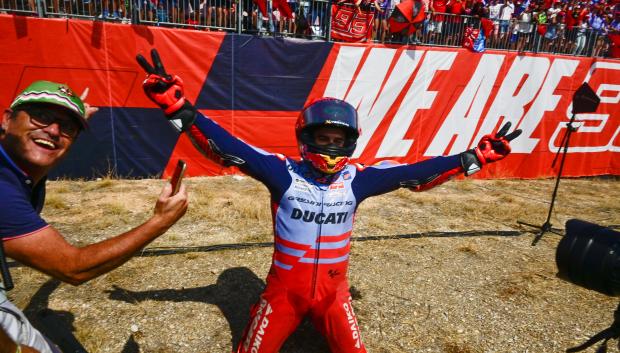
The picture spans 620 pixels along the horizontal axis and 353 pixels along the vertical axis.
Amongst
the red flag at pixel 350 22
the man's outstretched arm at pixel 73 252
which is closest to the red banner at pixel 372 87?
the red flag at pixel 350 22

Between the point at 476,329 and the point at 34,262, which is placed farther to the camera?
the point at 476,329

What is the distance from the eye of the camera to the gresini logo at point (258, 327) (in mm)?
2777

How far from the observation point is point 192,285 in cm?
434

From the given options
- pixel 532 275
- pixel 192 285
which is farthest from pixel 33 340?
pixel 532 275

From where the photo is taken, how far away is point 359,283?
458 centimetres

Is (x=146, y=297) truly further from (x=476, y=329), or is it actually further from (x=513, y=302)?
(x=513, y=302)

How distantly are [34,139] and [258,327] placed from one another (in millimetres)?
1859

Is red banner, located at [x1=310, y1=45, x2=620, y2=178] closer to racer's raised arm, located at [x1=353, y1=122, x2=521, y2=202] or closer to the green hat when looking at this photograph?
racer's raised arm, located at [x1=353, y1=122, x2=521, y2=202]

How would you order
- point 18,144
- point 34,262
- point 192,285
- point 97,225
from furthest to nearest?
point 97,225, point 192,285, point 18,144, point 34,262

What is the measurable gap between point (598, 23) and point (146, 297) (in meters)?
18.1

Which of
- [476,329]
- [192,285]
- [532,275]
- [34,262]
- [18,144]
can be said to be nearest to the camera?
[34,262]

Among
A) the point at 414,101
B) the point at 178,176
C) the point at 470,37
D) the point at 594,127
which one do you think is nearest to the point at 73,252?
the point at 178,176

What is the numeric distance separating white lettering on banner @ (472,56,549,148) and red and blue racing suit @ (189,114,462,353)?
8539 mm

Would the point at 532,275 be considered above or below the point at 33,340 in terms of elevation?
below
